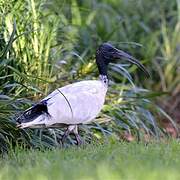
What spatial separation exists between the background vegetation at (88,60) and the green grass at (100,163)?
1.06 meters

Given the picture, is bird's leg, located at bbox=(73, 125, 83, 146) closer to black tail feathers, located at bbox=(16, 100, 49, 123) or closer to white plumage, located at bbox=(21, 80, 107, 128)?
white plumage, located at bbox=(21, 80, 107, 128)

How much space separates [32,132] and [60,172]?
8.90ft

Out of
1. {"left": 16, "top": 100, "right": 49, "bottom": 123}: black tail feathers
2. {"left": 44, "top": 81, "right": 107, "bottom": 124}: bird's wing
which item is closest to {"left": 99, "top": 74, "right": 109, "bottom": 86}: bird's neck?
{"left": 44, "top": 81, "right": 107, "bottom": 124}: bird's wing

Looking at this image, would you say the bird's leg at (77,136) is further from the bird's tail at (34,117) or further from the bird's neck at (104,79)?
the bird's neck at (104,79)

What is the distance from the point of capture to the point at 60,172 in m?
5.46

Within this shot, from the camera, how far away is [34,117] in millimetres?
7438

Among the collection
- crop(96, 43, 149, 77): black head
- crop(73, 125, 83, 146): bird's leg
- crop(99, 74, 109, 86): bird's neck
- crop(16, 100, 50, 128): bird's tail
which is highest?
crop(96, 43, 149, 77): black head

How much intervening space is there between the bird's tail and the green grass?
45cm

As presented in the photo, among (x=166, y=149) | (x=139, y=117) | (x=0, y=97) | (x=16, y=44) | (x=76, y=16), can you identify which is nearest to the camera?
(x=166, y=149)

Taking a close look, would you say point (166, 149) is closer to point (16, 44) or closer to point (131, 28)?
point (16, 44)

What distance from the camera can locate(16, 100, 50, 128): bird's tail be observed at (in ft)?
24.2

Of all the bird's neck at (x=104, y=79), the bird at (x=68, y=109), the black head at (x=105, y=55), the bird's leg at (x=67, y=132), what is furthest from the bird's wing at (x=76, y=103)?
the black head at (x=105, y=55)

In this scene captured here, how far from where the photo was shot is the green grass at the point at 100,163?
17.3 feet

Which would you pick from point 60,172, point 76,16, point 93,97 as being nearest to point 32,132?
point 93,97
